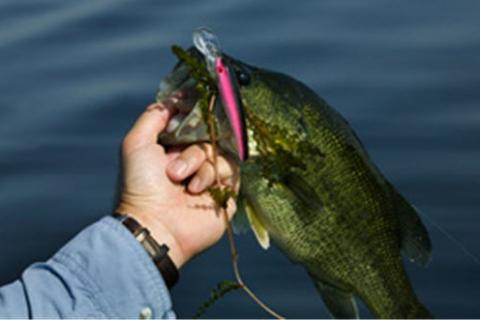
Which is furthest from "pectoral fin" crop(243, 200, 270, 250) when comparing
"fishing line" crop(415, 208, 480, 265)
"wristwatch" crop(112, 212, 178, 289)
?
"fishing line" crop(415, 208, 480, 265)

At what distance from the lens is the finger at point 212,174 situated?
313 centimetres

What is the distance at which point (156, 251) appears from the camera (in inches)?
119

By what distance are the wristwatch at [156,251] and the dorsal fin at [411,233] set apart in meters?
0.64

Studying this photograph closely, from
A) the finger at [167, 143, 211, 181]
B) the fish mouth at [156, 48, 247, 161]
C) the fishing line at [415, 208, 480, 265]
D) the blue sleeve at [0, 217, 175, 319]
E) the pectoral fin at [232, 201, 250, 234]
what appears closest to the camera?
the blue sleeve at [0, 217, 175, 319]

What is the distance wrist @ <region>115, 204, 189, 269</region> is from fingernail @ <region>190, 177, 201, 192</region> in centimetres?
13

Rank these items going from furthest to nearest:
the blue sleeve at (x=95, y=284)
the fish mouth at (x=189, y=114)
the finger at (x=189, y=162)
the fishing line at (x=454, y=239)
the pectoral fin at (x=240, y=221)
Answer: the fishing line at (x=454, y=239), the pectoral fin at (x=240, y=221), the finger at (x=189, y=162), the fish mouth at (x=189, y=114), the blue sleeve at (x=95, y=284)

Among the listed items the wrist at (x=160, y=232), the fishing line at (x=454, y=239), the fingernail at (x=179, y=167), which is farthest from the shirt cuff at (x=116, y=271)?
the fishing line at (x=454, y=239)

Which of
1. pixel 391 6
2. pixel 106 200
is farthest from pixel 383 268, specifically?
pixel 391 6

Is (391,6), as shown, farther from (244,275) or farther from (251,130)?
(251,130)

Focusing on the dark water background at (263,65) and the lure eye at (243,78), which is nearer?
the lure eye at (243,78)

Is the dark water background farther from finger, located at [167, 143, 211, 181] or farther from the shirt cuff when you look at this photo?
the shirt cuff

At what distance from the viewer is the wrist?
3.15 m

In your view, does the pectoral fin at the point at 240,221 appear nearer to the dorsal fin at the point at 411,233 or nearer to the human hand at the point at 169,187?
the human hand at the point at 169,187

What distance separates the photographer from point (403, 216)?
126 inches
